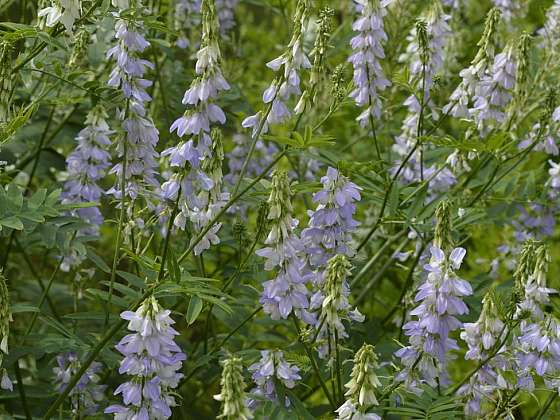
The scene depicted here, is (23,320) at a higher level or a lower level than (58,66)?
lower

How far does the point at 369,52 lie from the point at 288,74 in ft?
2.20

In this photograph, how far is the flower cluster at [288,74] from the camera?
2.66m

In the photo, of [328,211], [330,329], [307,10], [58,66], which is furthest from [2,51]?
[330,329]

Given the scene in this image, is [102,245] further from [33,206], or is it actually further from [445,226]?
[445,226]

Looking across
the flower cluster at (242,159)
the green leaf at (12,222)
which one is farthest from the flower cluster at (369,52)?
the green leaf at (12,222)

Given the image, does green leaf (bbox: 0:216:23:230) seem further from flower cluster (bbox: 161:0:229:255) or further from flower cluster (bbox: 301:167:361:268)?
flower cluster (bbox: 301:167:361:268)

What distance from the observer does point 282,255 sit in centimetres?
264

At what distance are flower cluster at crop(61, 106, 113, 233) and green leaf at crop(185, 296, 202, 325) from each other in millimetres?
1007

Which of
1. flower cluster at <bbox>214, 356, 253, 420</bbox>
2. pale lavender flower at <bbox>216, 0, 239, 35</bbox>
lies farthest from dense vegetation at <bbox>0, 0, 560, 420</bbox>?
pale lavender flower at <bbox>216, 0, 239, 35</bbox>

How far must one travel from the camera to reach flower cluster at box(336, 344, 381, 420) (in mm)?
2398

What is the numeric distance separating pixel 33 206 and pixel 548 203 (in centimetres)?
229

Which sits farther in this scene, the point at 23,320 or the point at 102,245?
the point at 102,245

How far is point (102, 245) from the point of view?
647cm

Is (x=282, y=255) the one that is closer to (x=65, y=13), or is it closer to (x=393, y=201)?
(x=393, y=201)
